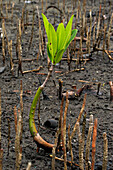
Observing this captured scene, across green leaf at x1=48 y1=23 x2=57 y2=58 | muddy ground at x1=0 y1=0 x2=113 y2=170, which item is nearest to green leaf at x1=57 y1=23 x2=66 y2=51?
green leaf at x1=48 y1=23 x2=57 y2=58

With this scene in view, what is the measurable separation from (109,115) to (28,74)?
0.86 metres

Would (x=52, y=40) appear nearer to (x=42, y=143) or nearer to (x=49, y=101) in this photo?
(x=42, y=143)

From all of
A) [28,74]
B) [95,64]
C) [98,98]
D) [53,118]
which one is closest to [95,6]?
[95,64]

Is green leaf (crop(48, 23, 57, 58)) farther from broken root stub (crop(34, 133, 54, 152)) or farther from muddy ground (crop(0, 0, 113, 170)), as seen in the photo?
muddy ground (crop(0, 0, 113, 170))

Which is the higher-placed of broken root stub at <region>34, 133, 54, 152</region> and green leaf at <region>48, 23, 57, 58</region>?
green leaf at <region>48, 23, 57, 58</region>

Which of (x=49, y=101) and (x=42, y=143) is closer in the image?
(x=42, y=143)

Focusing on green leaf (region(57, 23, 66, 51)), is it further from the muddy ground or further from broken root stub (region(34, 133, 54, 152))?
the muddy ground

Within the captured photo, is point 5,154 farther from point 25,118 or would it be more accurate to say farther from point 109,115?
point 109,115

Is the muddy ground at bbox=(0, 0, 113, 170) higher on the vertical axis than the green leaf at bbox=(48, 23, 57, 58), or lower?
lower

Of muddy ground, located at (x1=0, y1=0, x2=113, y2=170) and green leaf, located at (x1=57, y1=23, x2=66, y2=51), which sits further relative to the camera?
muddy ground, located at (x1=0, y1=0, x2=113, y2=170)

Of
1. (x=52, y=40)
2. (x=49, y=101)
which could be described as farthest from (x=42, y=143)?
(x=49, y=101)

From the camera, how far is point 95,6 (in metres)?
4.38

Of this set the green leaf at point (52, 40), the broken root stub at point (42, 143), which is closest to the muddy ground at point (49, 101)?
the broken root stub at point (42, 143)

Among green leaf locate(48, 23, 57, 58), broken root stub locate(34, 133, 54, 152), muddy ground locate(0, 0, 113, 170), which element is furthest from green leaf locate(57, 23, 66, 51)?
muddy ground locate(0, 0, 113, 170)
